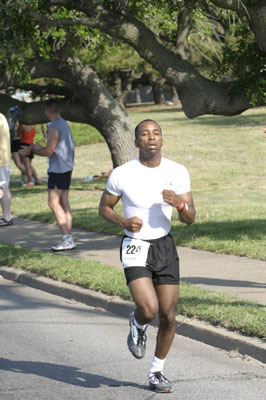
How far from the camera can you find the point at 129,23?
12.9 meters

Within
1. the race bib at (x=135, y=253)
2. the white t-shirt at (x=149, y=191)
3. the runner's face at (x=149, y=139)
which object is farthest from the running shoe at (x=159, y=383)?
the runner's face at (x=149, y=139)

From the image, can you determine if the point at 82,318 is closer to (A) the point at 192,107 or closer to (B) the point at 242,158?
(A) the point at 192,107

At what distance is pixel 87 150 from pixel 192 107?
73.5 ft

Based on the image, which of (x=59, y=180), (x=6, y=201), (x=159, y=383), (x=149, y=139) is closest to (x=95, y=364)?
(x=159, y=383)

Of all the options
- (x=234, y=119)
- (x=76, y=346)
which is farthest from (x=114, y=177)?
(x=234, y=119)

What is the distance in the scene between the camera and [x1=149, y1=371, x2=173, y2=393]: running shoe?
5688 millimetres

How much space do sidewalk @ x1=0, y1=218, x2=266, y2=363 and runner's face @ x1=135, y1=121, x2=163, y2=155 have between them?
1921 millimetres

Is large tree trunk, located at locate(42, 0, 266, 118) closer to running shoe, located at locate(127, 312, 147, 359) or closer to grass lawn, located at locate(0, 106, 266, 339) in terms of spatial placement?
grass lawn, located at locate(0, 106, 266, 339)

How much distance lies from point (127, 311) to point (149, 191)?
9.18 feet

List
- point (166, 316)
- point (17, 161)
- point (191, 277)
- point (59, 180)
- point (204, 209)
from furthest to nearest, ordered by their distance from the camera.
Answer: point (17, 161) < point (204, 209) < point (59, 180) < point (191, 277) < point (166, 316)

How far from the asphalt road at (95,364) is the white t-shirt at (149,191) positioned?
1125mm

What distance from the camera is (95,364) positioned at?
21.3 ft

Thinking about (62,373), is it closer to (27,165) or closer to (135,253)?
(135,253)

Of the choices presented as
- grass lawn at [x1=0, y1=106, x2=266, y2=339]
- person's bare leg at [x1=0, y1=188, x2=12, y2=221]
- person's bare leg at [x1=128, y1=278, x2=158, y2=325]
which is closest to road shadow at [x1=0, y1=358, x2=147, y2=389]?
person's bare leg at [x1=128, y1=278, x2=158, y2=325]
